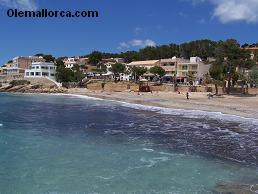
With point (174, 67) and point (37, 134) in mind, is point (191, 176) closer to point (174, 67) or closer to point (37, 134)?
point (37, 134)

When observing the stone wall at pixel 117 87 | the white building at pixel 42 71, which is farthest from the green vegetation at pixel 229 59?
the white building at pixel 42 71

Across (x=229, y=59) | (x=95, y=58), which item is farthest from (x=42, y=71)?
(x=229, y=59)

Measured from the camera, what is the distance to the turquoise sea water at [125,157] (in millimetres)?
17719

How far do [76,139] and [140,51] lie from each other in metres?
128

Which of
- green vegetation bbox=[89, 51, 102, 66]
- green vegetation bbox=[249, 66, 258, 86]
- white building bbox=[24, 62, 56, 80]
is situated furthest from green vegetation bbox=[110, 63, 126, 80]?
green vegetation bbox=[89, 51, 102, 66]

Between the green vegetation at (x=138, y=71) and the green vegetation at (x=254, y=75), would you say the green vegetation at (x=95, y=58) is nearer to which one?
the green vegetation at (x=138, y=71)

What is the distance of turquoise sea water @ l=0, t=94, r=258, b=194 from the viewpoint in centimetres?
1772

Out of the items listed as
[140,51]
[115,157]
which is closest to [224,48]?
[115,157]

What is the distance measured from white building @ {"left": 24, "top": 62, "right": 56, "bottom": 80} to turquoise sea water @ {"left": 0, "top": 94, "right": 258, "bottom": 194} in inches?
3602

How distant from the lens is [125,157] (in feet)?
76.5

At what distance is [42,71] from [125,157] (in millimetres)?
108899

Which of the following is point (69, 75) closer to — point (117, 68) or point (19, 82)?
point (117, 68)

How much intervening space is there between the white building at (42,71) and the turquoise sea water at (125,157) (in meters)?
91.5

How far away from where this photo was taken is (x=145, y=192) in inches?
655
